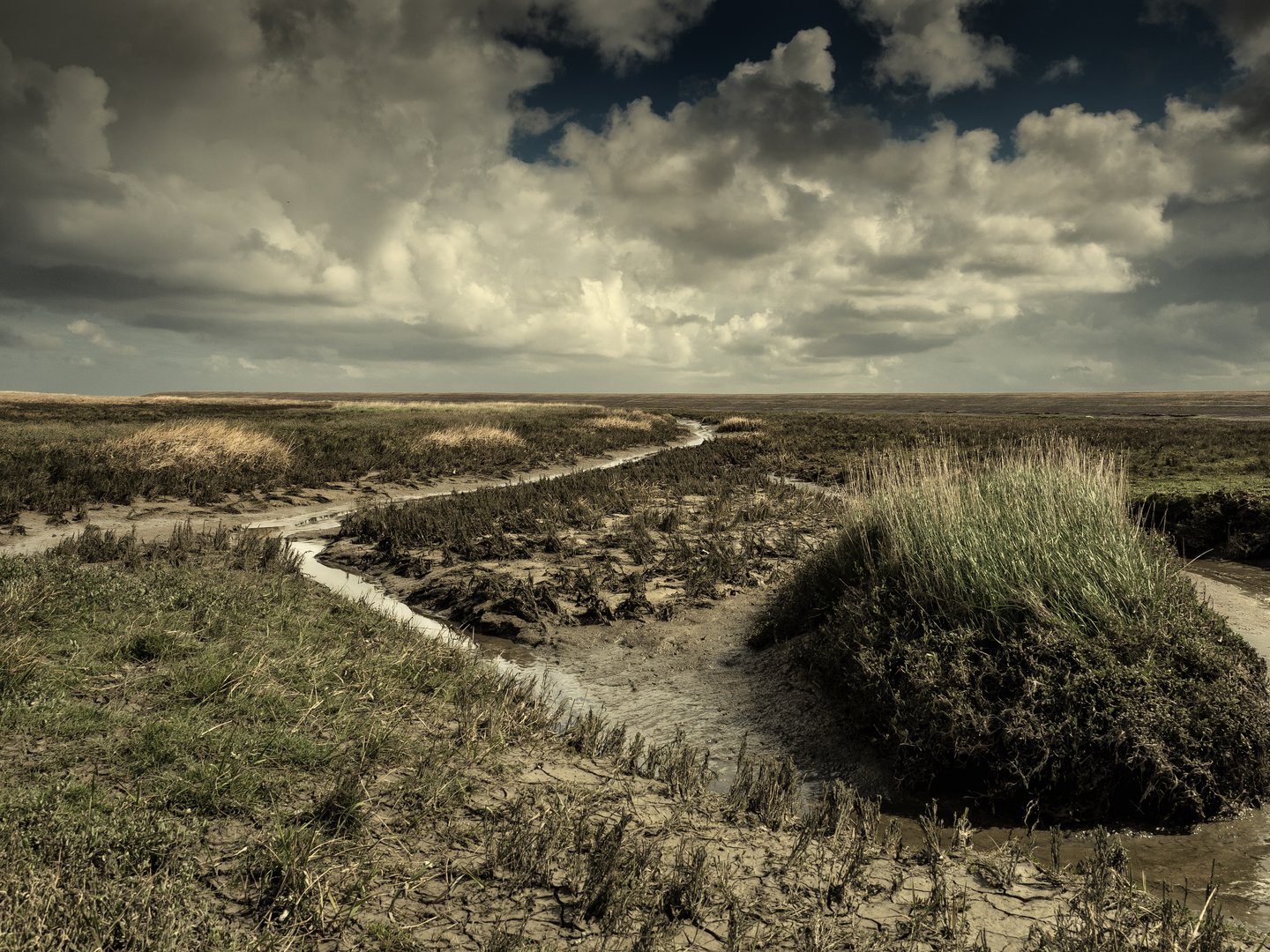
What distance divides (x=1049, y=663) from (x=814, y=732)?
209cm

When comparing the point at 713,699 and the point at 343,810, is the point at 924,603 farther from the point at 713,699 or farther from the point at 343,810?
the point at 343,810

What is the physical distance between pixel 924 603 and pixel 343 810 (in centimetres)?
539

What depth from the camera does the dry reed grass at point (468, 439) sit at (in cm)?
2898

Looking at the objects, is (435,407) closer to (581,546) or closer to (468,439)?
(468,439)

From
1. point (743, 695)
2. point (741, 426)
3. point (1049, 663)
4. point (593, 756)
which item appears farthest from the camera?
point (741, 426)

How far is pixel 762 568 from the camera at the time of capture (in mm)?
11711

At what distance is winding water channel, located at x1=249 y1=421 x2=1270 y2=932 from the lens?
4512mm

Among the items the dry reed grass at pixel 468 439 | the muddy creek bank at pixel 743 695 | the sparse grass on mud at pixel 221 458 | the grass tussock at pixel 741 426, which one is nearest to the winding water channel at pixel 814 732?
the muddy creek bank at pixel 743 695

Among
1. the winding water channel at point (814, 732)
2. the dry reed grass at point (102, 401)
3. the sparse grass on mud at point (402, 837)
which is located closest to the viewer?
the sparse grass on mud at point (402, 837)

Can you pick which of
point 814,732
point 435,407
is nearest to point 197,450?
point 814,732

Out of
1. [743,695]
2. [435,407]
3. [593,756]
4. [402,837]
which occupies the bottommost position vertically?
[743,695]

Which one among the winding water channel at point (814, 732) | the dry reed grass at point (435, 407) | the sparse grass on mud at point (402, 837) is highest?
the dry reed grass at point (435, 407)

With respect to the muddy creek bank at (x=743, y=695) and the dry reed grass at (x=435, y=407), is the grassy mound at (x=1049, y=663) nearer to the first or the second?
the muddy creek bank at (x=743, y=695)

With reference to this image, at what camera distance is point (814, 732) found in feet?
22.2
